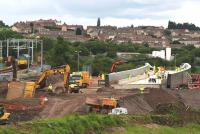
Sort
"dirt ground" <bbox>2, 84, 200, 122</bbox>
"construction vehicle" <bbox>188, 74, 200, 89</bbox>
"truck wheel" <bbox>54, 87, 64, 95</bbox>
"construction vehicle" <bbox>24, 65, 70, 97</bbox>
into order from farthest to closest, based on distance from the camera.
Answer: "construction vehicle" <bbox>188, 74, 200, 89</bbox> → "truck wheel" <bbox>54, 87, 64, 95</bbox> → "construction vehicle" <bbox>24, 65, 70, 97</bbox> → "dirt ground" <bbox>2, 84, 200, 122</bbox>

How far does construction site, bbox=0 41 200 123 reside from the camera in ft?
129

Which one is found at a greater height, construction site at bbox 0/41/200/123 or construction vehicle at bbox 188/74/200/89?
construction site at bbox 0/41/200/123

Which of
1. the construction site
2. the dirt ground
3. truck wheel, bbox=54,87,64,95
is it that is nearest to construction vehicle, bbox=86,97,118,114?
the construction site

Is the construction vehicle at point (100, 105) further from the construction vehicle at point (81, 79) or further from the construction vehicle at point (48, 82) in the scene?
the construction vehicle at point (81, 79)

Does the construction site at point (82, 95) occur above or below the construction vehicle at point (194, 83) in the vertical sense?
above

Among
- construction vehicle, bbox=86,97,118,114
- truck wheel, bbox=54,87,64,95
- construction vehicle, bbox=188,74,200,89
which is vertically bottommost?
construction vehicle, bbox=188,74,200,89

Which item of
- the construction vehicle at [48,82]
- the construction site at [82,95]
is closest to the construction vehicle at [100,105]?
the construction site at [82,95]

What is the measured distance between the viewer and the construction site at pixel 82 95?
3920 cm

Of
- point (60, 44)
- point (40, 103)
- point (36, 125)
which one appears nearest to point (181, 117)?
point (40, 103)

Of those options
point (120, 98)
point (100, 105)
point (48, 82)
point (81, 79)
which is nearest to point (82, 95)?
point (120, 98)

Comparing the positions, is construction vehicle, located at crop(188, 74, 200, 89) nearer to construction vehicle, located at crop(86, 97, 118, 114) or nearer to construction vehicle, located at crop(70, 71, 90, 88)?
construction vehicle, located at crop(70, 71, 90, 88)

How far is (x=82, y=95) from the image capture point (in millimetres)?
50688

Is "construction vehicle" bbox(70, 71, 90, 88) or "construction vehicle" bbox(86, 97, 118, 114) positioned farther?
"construction vehicle" bbox(70, 71, 90, 88)

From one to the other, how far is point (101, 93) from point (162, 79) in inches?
754
